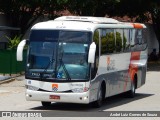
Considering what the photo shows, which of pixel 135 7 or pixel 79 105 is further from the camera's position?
pixel 135 7

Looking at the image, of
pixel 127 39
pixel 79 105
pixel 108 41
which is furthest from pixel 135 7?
pixel 79 105

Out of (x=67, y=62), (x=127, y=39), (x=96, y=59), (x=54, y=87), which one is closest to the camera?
(x=54, y=87)

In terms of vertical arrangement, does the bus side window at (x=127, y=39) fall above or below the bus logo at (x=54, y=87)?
above

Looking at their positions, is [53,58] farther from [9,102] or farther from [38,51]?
[9,102]

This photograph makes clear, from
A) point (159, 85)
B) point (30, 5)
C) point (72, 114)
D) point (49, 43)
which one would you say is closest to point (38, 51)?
point (49, 43)

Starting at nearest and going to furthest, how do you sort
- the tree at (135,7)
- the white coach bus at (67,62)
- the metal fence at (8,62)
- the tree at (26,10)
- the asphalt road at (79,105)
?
1. the white coach bus at (67,62)
2. the asphalt road at (79,105)
3. the metal fence at (8,62)
4. the tree at (26,10)
5. the tree at (135,7)

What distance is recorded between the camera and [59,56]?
20.2 m

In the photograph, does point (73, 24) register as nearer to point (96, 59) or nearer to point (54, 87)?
point (96, 59)

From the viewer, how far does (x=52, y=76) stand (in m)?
20.1

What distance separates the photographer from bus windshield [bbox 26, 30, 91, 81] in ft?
65.9

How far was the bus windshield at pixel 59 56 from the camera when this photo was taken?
20094mm

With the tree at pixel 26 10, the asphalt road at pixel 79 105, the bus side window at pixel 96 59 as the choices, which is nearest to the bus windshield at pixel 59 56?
the bus side window at pixel 96 59

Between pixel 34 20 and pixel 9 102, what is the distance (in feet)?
88.0

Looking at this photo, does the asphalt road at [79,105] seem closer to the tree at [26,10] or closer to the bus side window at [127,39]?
the bus side window at [127,39]
